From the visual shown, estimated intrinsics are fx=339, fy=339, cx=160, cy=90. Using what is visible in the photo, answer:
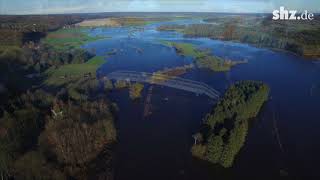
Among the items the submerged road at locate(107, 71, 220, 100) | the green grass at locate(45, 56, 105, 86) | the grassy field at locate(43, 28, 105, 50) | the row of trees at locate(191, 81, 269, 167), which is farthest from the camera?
the grassy field at locate(43, 28, 105, 50)

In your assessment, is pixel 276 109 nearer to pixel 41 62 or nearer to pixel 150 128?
pixel 150 128

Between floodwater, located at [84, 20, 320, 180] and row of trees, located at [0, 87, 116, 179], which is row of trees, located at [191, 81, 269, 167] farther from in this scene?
row of trees, located at [0, 87, 116, 179]

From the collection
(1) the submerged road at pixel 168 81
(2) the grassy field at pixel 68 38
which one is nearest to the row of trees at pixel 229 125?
(1) the submerged road at pixel 168 81

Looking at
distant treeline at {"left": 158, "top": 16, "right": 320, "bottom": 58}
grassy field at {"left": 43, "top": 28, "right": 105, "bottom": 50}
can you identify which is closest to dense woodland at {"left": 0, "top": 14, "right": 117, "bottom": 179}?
grassy field at {"left": 43, "top": 28, "right": 105, "bottom": 50}

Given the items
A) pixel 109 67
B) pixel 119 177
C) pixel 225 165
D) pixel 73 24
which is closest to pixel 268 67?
pixel 109 67

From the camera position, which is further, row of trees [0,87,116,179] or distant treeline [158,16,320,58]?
distant treeline [158,16,320,58]

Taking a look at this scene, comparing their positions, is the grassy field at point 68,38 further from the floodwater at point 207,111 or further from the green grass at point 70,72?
the floodwater at point 207,111
